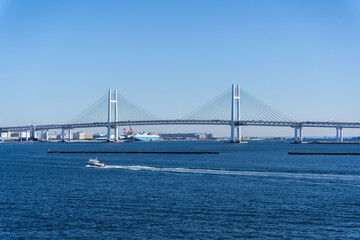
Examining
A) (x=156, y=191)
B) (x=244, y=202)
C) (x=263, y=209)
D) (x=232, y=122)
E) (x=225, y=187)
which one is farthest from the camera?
(x=232, y=122)

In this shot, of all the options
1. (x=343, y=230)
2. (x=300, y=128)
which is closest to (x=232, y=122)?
(x=300, y=128)

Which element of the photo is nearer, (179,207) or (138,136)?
(179,207)

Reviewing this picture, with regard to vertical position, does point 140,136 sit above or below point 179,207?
above

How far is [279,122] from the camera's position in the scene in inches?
4072

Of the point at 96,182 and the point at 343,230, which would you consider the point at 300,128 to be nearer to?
the point at 96,182

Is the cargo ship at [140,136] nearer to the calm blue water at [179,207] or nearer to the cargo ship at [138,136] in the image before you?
the cargo ship at [138,136]

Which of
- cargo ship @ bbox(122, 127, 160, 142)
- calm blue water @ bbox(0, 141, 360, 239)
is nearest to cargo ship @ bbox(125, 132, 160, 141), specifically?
cargo ship @ bbox(122, 127, 160, 142)

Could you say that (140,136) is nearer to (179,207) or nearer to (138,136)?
(138,136)

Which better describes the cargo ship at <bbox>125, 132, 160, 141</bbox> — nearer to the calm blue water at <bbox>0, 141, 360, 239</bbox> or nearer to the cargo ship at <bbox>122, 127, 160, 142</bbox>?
the cargo ship at <bbox>122, 127, 160, 142</bbox>

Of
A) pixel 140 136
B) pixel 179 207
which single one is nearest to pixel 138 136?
pixel 140 136

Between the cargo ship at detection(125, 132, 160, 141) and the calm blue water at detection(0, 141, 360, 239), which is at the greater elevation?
the cargo ship at detection(125, 132, 160, 141)

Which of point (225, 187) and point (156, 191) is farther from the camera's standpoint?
point (225, 187)

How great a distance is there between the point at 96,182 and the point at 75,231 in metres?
12.6

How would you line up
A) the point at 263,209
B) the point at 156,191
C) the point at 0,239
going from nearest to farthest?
the point at 0,239 < the point at 263,209 < the point at 156,191
